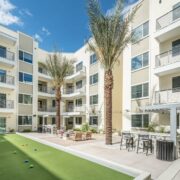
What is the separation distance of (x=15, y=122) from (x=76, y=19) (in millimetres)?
19705

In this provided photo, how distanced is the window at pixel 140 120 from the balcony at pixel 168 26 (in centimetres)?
840

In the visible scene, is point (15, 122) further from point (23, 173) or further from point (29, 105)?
point (23, 173)

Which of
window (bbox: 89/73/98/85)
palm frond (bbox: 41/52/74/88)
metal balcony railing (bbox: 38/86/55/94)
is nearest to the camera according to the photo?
palm frond (bbox: 41/52/74/88)

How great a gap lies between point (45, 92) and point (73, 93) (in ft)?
18.4

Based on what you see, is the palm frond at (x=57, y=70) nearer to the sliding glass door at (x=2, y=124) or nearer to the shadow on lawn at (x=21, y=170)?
the sliding glass door at (x=2, y=124)

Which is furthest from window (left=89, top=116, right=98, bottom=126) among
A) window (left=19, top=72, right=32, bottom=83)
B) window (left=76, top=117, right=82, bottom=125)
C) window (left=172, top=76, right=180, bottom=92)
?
window (left=172, top=76, right=180, bottom=92)

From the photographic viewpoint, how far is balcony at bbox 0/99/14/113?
28.2m

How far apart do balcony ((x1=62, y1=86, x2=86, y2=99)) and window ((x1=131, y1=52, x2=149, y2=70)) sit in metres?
12.5

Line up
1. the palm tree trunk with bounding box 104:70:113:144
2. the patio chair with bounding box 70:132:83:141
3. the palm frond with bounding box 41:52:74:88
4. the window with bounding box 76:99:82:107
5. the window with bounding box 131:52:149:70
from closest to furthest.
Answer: the palm tree trunk with bounding box 104:70:113:144, the patio chair with bounding box 70:132:83:141, the window with bounding box 131:52:149:70, the palm frond with bounding box 41:52:74:88, the window with bounding box 76:99:82:107

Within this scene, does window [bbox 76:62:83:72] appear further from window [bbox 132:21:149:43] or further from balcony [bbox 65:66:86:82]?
window [bbox 132:21:149:43]

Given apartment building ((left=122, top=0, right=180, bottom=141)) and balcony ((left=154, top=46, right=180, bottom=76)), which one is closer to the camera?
balcony ((left=154, top=46, right=180, bottom=76))

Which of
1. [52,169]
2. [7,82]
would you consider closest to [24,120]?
[7,82]

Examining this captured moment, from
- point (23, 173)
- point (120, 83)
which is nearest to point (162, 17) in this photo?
point (120, 83)

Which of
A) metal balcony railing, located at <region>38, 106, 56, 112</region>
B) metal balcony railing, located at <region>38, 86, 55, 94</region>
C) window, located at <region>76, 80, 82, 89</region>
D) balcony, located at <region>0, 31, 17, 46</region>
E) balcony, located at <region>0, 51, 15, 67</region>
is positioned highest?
balcony, located at <region>0, 31, 17, 46</region>
